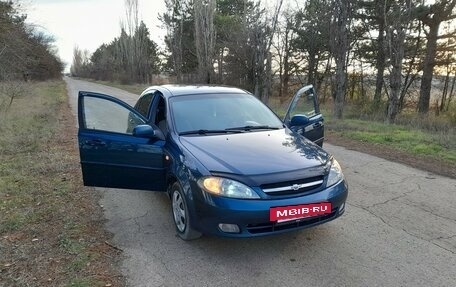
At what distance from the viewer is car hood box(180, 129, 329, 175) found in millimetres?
3286

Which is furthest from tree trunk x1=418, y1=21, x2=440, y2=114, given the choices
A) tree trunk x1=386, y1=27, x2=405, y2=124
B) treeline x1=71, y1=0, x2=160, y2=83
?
treeline x1=71, y1=0, x2=160, y2=83

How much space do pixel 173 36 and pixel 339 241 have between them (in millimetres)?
32777

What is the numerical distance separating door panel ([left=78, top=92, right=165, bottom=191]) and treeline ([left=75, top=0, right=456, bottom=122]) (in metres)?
11.1

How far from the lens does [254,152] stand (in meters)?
3.57

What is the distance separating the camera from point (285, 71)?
29.5 metres

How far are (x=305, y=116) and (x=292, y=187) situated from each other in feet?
6.36

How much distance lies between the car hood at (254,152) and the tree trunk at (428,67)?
1726cm

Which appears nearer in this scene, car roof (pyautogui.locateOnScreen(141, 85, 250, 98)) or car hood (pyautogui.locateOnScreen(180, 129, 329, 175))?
car hood (pyautogui.locateOnScreen(180, 129, 329, 175))

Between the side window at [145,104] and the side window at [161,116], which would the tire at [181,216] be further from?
the side window at [145,104]

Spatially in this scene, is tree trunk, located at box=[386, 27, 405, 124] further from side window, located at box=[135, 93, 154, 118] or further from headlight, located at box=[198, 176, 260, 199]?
headlight, located at box=[198, 176, 260, 199]

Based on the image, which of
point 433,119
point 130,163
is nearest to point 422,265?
point 130,163

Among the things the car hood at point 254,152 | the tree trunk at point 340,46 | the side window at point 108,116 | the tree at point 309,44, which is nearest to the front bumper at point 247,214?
the car hood at point 254,152

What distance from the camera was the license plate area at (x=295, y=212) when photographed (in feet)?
10.2

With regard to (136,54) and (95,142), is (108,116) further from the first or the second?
(136,54)
